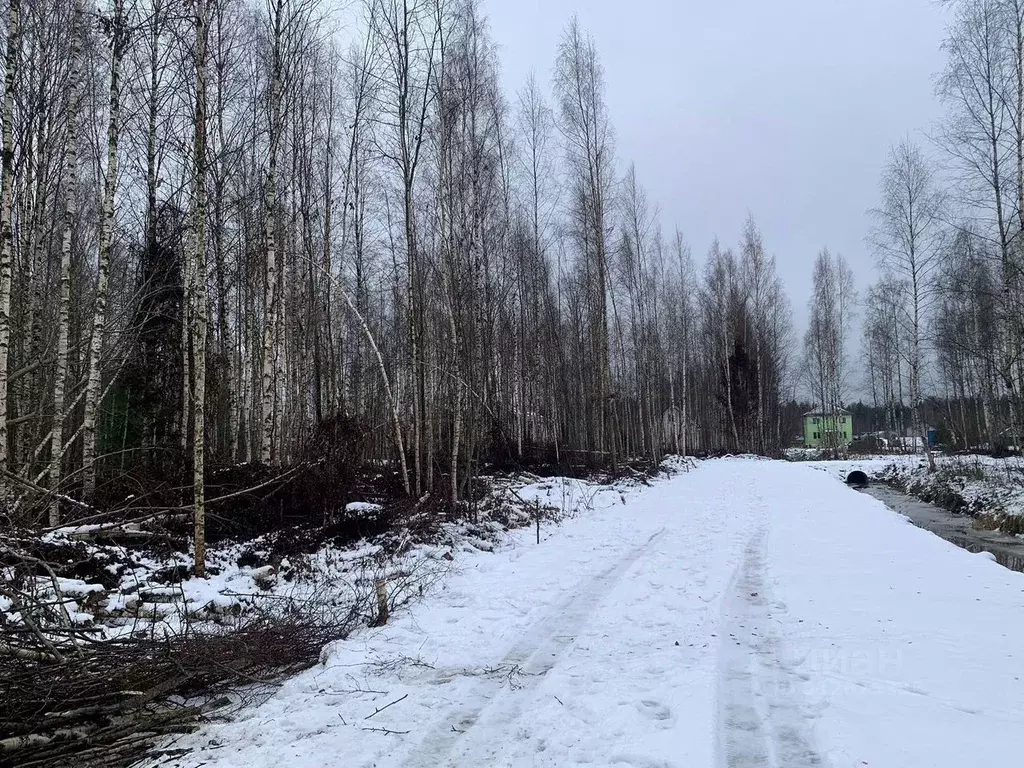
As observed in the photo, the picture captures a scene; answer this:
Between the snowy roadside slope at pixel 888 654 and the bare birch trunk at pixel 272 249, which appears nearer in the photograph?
the snowy roadside slope at pixel 888 654

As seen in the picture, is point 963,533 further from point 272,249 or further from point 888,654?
point 272,249

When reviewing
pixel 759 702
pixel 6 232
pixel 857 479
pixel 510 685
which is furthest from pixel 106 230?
pixel 857 479

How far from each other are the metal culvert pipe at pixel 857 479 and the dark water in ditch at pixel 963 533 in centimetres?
528

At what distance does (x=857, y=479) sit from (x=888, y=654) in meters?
24.0

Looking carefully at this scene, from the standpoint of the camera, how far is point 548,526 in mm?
11430

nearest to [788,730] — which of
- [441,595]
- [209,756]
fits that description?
[209,756]

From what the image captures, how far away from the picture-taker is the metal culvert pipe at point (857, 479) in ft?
81.5

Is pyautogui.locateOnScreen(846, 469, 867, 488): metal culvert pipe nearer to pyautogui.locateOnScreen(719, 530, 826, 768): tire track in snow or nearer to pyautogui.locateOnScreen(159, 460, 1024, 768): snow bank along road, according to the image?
pyautogui.locateOnScreen(159, 460, 1024, 768): snow bank along road

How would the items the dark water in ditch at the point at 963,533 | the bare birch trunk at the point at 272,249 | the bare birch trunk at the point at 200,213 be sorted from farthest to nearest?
1. the bare birch trunk at the point at 272,249
2. the dark water in ditch at the point at 963,533
3. the bare birch trunk at the point at 200,213

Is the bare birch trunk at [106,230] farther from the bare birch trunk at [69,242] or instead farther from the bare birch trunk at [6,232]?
the bare birch trunk at [6,232]

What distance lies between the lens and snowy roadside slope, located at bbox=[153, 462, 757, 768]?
327 cm

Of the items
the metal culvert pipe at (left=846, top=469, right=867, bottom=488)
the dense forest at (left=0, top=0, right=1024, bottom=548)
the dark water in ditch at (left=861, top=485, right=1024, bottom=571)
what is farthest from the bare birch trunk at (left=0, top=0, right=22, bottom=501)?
the metal culvert pipe at (left=846, top=469, right=867, bottom=488)

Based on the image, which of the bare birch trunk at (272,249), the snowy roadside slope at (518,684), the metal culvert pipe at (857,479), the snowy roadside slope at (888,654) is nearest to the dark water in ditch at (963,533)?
the snowy roadside slope at (888,654)

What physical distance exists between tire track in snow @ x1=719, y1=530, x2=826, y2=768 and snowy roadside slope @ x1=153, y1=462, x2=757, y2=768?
12 centimetres
